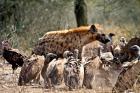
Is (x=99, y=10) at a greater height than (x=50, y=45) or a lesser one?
greater

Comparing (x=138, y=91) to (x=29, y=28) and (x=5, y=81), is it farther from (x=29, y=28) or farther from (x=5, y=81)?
(x=29, y=28)

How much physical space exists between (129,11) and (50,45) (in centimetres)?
1705

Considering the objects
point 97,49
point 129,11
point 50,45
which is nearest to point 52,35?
point 50,45

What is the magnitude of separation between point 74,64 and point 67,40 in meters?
4.28

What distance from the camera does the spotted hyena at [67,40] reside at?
16.0 meters

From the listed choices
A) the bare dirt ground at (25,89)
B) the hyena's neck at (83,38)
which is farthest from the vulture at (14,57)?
the hyena's neck at (83,38)

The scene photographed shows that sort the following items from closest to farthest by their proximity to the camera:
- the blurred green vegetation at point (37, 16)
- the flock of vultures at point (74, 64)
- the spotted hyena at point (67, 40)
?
the flock of vultures at point (74, 64), the spotted hyena at point (67, 40), the blurred green vegetation at point (37, 16)

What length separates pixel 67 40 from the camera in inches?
641

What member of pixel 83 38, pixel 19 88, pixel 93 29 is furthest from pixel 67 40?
pixel 19 88

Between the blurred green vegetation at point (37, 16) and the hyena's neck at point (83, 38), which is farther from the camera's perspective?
the blurred green vegetation at point (37, 16)

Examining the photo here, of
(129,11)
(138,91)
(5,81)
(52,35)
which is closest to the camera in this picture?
(138,91)

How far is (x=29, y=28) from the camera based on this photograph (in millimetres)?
24234

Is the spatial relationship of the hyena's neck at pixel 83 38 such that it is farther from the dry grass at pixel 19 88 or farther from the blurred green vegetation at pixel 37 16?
the blurred green vegetation at pixel 37 16

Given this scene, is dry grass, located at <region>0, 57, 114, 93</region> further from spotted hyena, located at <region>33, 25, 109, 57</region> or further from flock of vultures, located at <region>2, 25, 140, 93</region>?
spotted hyena, located at <region>33, 25, 109, 57</region>
